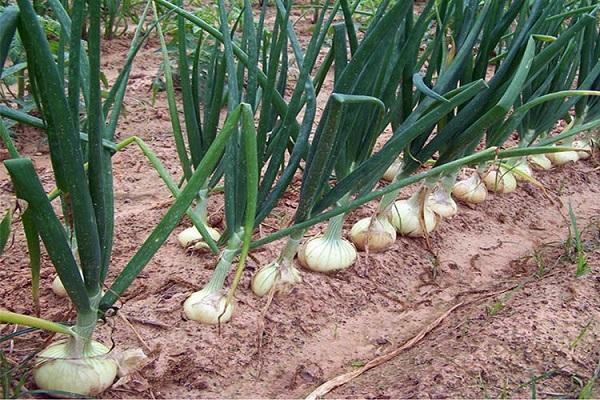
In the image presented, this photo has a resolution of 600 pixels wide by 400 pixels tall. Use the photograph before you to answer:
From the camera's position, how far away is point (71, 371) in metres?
1.31

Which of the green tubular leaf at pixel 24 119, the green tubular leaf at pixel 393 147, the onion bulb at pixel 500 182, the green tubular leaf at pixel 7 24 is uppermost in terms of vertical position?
the green tubular leaf at pixel 7 24

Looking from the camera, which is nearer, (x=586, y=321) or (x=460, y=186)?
(x=586, y=321)

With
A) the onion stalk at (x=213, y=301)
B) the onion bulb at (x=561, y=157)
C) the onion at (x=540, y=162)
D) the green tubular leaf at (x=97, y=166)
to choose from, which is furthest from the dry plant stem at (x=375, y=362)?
the onion bulb at (x=561, y=157)

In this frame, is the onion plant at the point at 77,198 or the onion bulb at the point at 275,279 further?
the onion bulb at the point at 275,279

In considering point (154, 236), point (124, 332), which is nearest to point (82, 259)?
point (154, 236)

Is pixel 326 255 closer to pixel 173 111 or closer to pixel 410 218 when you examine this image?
pixel 410 218

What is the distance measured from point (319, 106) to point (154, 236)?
189 cm

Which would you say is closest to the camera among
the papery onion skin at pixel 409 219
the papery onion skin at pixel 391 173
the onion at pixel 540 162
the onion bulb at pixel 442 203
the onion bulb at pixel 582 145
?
the papery onion skin at pixel 409 219

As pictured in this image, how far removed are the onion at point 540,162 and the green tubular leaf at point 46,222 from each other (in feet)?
6.53

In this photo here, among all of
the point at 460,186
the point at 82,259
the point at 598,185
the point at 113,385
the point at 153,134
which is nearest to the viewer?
the point at 82,259

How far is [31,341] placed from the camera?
4.87 feet

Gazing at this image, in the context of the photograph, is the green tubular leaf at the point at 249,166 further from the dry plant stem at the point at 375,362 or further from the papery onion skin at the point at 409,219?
the papery onion skin at the point at 409,219

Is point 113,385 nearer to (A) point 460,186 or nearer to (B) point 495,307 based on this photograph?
(B) point 495,307

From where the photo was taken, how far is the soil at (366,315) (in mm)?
1480
